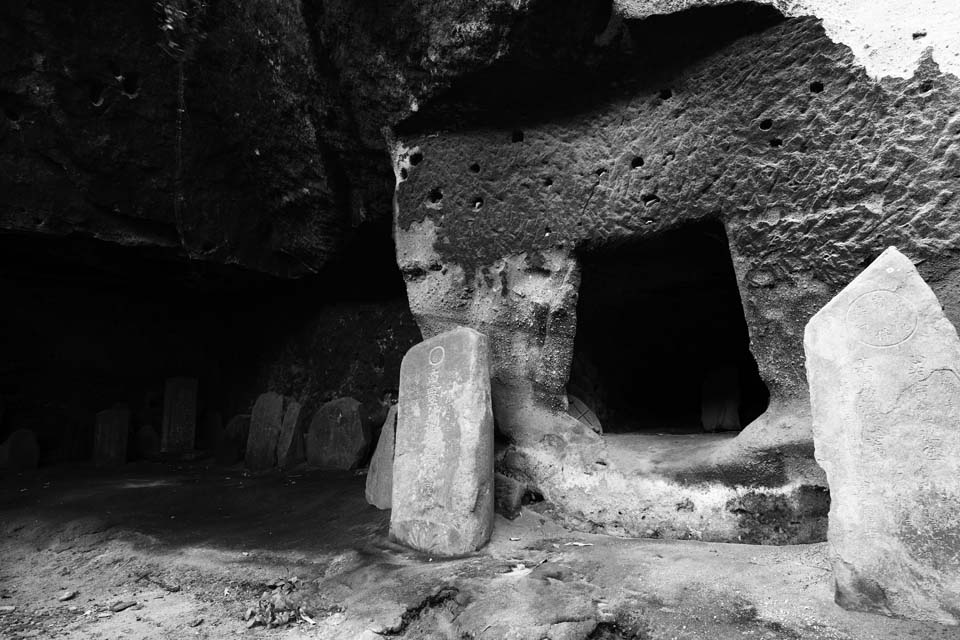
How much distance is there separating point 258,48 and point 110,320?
400 centimetres

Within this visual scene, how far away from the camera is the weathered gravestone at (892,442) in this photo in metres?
1.98

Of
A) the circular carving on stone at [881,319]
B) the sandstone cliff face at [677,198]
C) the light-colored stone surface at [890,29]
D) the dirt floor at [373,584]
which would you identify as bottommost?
the dirt floor at [373,584]

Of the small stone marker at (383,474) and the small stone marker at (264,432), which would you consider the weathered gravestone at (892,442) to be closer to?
the small stone marker at (383,474)

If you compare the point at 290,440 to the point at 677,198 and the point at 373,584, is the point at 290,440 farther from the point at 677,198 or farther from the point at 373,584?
the point at 677,198

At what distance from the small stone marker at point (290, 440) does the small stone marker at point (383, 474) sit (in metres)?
1.97

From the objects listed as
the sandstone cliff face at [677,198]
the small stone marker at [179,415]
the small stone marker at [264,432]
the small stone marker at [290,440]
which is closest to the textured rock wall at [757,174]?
the sandstone cliff face at [677,198]

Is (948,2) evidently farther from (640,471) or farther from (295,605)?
(295,605)

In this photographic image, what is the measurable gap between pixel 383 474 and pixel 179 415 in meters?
3.98

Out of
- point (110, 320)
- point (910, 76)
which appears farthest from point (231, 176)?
point (910, 76)

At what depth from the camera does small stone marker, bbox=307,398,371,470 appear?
18.4 ft

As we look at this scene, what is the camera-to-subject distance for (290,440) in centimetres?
607

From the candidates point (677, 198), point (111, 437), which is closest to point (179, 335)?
point (111, 437)

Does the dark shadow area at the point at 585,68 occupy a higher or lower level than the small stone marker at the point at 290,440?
higher

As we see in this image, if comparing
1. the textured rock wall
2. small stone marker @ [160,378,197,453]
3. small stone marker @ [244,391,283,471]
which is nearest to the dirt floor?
the textured rock wall
